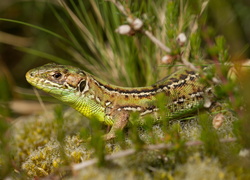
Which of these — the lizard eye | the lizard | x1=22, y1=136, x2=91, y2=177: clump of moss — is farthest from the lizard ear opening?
x1=22, y1=136, x2=91, y2=177: clump of moss

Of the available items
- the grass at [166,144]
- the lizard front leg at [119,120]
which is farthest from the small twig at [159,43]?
the lizard front leg at [119,120]

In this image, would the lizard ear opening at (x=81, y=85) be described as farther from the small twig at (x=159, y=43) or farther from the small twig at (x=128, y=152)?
the small twig at (x=128, y=152)

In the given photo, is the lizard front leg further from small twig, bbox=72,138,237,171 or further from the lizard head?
small twig, bbox=72,138,237,171

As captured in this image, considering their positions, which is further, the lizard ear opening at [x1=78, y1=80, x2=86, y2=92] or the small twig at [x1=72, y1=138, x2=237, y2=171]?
the lizard ear opening at [x1=78, y1=80, x2=86, y2=92]

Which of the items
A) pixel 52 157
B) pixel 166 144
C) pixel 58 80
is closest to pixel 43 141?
pixel 52 157

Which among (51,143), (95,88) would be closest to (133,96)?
(95,88)

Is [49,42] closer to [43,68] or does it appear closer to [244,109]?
[43,68]

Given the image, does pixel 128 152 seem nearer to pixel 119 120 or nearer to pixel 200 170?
pixel 200 170

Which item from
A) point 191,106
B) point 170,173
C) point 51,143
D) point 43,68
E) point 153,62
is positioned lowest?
point 170,173
